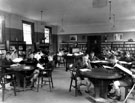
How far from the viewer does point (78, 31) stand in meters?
12.8

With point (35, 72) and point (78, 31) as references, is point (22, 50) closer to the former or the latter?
point (35, 72)

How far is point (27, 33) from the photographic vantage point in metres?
9.55

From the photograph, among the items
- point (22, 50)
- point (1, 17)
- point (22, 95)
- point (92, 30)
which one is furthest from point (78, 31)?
point (22, 95)

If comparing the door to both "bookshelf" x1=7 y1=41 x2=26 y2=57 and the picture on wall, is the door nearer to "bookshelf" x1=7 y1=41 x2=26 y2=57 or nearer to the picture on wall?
the picture on wall

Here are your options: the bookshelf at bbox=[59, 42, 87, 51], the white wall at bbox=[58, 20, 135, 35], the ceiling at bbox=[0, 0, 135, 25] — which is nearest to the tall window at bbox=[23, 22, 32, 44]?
the ceiling at bbox=[0, 0, 135, 25]

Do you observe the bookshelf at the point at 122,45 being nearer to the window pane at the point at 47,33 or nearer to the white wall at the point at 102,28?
the white wall at the point at 102,28

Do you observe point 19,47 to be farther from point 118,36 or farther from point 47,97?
point 118,36

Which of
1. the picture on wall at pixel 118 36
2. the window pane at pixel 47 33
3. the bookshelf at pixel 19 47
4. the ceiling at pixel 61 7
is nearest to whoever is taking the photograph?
the ceiling at pixel 61 7

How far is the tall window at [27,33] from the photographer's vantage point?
30.4 feet

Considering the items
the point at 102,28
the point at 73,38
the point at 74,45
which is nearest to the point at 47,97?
the point at 74,45

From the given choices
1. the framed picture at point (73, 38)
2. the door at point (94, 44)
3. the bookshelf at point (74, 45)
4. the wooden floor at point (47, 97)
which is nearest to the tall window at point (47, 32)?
the bookshelf at point (74, 45)

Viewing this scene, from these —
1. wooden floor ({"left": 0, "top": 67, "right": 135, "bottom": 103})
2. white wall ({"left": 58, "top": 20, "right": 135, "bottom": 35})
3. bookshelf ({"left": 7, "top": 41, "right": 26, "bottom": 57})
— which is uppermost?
white wall ({"left": 58, "top": 20, "right": 135, "bottom": 35})

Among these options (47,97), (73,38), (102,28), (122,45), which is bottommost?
(47,97)

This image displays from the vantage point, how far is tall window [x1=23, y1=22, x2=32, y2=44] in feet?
30.4
